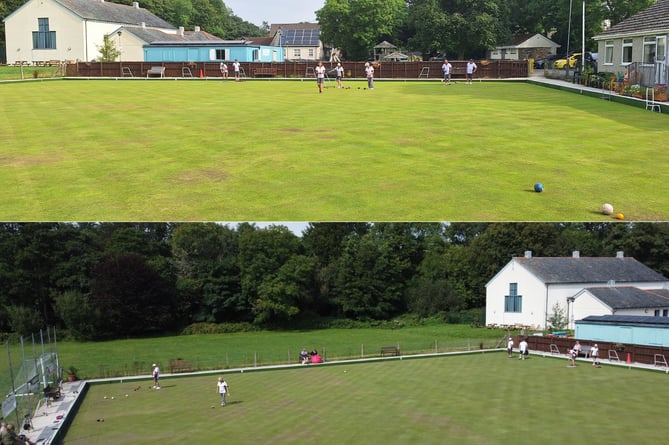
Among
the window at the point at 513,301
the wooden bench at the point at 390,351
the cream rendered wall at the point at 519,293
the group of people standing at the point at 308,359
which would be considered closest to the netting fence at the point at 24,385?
the group of people standing at the point at 308,359

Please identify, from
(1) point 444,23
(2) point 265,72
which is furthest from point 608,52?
(1) point 444,23

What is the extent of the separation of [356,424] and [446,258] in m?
42.2

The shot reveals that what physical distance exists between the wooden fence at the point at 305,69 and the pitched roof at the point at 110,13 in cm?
2024

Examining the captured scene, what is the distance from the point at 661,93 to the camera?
3409 cm

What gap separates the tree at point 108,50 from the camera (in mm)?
84438

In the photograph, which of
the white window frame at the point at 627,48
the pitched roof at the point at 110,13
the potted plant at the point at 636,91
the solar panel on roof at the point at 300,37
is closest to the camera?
the potted plant at the point at 636,91

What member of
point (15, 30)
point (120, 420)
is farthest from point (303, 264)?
point (15, 30)

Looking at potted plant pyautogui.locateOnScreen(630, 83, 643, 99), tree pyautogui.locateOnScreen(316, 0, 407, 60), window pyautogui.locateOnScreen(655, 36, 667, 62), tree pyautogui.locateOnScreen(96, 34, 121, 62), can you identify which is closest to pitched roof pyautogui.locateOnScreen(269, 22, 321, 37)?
tree pyautogui.locateOnScreen(316, 0, 407, 60)

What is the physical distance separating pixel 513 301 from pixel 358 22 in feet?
200

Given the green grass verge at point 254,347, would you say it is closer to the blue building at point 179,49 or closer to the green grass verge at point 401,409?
the green grass verge at point 401,409

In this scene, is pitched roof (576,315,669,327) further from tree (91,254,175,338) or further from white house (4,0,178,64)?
white house (4,0,178,64)

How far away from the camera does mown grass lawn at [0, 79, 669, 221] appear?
15328 millimetres

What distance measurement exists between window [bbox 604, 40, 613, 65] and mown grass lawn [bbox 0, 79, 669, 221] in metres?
20.6

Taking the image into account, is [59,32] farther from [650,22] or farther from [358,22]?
[650,22]
